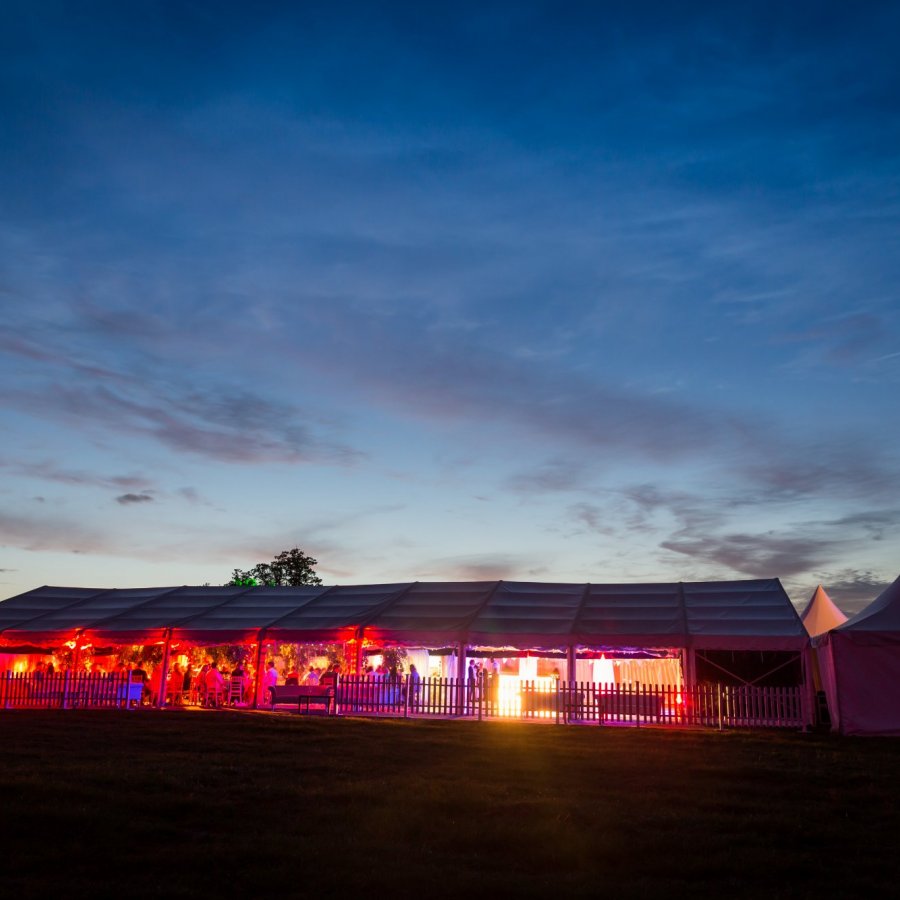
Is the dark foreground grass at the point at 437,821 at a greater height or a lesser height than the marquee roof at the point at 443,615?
lesser

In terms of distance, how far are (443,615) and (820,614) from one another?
14986 mm

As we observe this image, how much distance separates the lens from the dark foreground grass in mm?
7043

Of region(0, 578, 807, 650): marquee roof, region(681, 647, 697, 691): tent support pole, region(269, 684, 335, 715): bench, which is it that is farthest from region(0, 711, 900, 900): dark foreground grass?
A: region(269, 684, 335, 715): bench

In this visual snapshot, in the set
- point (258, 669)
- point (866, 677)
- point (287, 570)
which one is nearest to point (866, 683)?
point (866, 677)

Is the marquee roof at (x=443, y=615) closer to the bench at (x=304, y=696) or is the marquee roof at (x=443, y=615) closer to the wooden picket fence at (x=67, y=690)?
the bench at (x=304, y=696)

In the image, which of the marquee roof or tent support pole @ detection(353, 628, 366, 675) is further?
tent support pole @ detection(353, 628, 366, 675)

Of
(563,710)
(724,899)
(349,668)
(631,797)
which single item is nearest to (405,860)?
(724,899)

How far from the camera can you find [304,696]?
2481cm

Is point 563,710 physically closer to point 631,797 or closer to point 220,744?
point 220,744

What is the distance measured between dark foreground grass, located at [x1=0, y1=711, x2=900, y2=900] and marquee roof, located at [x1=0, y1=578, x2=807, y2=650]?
8.87 m

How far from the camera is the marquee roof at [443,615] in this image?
2459 centimetres

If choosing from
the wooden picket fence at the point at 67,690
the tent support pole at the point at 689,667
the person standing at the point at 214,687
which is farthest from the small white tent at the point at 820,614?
the wooden picket fence at the point at 67,690

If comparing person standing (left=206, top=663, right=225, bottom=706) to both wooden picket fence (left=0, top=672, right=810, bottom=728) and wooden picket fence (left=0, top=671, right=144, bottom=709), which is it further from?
wooden picket fence (left=0, top=671, right=144, bottom=709)

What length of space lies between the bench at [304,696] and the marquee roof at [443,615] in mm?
1599
